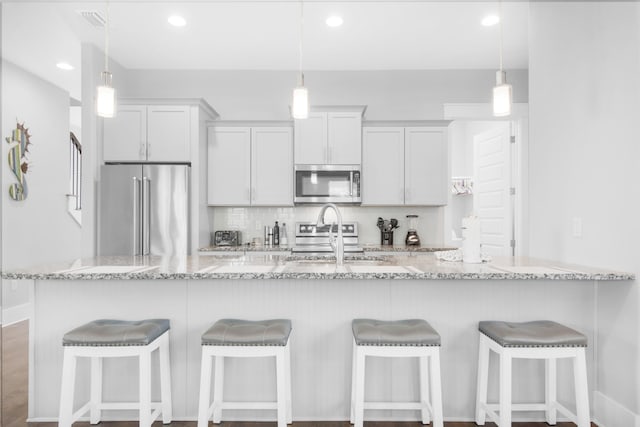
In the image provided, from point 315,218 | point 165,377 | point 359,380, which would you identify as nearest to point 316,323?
point 359,380

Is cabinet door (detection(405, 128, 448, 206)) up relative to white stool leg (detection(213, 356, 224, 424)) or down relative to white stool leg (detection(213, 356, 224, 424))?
up

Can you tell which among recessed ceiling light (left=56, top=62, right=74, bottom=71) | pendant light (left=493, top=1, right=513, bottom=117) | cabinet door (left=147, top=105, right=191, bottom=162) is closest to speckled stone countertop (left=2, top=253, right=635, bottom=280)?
pendant light (left=493, top=1, right=513, bottom=117)

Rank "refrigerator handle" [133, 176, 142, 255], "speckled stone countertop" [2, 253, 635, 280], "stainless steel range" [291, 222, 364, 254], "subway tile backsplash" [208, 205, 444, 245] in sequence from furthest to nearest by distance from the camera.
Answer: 1. "subway tile backsplash" [208, 205, 444, 245]
2. "stainless steel range" [291, 222, 364, 254]
3. "refrigerator handle" [133, 176, 142, 255]
4. "speckled stone countertop" [2, 253, 635, 280]

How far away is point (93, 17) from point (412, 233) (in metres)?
3.61

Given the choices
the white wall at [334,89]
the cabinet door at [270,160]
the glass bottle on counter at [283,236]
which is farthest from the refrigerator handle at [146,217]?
the glass bottle on counter at [283,236]

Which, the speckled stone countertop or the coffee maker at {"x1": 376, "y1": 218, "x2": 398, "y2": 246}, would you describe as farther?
the coffee maker at {"x1": 376, "y1": 218, "x2": 398, "y2": 246}

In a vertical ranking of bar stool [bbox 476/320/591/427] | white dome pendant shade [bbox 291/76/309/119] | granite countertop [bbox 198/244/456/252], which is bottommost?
bar stool [bbox 476/320/591/427]

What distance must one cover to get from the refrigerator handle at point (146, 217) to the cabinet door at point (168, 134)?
0.36 metres

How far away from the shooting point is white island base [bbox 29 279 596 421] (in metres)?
2.32

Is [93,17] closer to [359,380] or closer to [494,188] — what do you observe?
[359,380]

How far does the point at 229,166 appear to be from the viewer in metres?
4.40

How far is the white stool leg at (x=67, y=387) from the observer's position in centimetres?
195

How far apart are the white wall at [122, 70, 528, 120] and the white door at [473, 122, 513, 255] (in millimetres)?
632

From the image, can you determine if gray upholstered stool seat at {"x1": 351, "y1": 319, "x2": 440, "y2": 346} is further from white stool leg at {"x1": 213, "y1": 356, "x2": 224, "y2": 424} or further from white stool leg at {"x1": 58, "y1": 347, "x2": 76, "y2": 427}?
white stool leg at {"x1": 58, "y1": 347, "x2": 76, "y2": 427}
